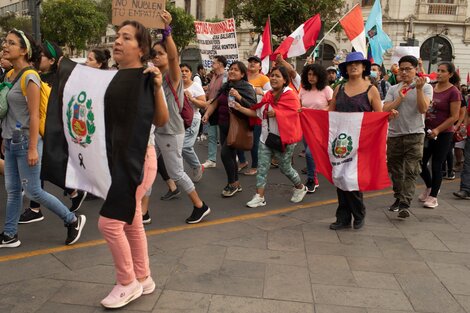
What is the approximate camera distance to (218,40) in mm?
10055

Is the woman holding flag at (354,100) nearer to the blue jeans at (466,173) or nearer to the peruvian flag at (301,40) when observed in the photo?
the blue jeans at (466,173)

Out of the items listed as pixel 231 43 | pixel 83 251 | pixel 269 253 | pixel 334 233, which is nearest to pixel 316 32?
pixel 231 43

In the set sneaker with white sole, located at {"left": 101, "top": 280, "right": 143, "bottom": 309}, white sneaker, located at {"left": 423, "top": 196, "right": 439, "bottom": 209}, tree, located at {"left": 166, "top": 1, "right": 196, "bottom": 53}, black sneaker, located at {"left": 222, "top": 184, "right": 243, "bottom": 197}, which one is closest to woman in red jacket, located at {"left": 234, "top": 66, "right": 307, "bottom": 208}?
black sneaker, located at {"left": 222, "top": 184, "right": 243, "bottom": 197}

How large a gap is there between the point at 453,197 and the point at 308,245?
321 cm

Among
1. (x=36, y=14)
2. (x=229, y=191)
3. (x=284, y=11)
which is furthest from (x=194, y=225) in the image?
(x=284, y=11)

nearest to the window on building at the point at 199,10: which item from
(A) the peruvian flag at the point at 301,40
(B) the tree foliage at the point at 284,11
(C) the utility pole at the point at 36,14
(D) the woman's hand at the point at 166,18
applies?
(B) the tree foliage at the point at 284,11

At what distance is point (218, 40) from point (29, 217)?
6.31 metres

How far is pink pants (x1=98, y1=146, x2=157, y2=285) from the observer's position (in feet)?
9.41

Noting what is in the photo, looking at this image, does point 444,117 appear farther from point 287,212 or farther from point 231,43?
point 231,43

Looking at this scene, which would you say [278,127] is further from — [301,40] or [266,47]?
[266,47]

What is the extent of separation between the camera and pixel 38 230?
15.0 ft

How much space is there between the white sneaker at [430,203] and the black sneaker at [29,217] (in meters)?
4.46

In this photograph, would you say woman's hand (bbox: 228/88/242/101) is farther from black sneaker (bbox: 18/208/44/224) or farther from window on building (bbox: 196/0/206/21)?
window on building (bbox: 196/0/206/21)

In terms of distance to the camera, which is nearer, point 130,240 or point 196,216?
point 130,240
